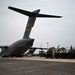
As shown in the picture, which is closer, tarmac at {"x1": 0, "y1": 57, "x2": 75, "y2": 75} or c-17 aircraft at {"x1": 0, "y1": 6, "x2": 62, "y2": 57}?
tarmac at {"x1": 0, "y1": 57, "x2": 75, "y2": 75}

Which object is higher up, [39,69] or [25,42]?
[25,42]

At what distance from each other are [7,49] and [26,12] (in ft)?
54.8

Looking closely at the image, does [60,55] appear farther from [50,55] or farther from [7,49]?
[7,49]

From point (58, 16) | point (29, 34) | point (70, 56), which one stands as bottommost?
point (70, 56)

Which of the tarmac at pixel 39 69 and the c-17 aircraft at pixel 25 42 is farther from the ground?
the c-17 aircraft at pixel 25 42

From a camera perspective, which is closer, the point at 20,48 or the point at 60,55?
the point at 60,55

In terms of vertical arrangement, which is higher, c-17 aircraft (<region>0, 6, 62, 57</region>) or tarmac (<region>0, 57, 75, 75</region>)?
c-17 aircraft (<region>0, 6, 62, 57</region>)

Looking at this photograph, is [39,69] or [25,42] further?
[25,42]

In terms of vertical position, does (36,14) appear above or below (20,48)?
above

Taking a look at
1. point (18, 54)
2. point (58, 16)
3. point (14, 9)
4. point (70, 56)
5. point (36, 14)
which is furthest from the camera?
point (18, 54)

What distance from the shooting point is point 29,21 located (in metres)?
46.4

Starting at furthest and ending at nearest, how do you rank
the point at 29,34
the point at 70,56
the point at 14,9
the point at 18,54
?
the point at 18,54
the point at 29,34
the point at 14,9
the point at 70,56

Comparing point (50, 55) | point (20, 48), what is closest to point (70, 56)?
point (50, 55)

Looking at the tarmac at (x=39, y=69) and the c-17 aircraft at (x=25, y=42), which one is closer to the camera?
the tarmac at (x=39, y=69)
